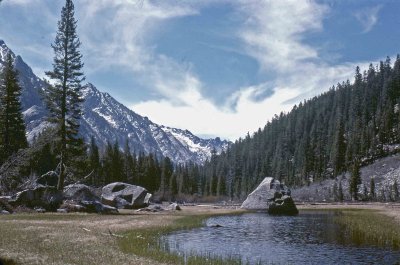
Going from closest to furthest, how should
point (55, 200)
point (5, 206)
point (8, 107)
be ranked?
point (5, 206), point (55, 200), point (8, 107)

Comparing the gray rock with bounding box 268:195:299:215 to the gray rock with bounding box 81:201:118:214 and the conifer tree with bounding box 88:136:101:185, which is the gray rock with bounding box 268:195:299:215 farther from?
the conifer tree with bounding box 88:136:101:185

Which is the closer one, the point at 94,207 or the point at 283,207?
the point at 94,207

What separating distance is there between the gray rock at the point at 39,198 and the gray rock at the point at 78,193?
2466 millimetres

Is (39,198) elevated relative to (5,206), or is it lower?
elevated

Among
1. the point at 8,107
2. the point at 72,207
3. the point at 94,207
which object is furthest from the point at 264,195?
the point at 8,107

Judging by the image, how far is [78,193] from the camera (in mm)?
48531

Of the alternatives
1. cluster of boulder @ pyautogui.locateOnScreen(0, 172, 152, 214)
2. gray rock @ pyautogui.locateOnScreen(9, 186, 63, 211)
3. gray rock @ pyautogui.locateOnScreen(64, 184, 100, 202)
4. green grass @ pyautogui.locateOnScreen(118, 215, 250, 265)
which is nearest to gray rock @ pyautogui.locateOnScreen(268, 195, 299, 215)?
cluster of boulder @ pyautogui.locateOnScreen(0, 172, 152, 214)

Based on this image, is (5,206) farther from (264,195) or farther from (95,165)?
(95,165)

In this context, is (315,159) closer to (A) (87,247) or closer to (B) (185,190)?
(B) (185,190)

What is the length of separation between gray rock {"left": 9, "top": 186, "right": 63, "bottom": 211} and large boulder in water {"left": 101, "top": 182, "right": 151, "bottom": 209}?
14607 millimetres

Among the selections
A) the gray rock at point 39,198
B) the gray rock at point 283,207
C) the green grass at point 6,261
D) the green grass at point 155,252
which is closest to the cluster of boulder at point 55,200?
the gray rock at point 39,198

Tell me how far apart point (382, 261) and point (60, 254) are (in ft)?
53.2

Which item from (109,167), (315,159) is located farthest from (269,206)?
(315,159)

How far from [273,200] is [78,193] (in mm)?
33526
